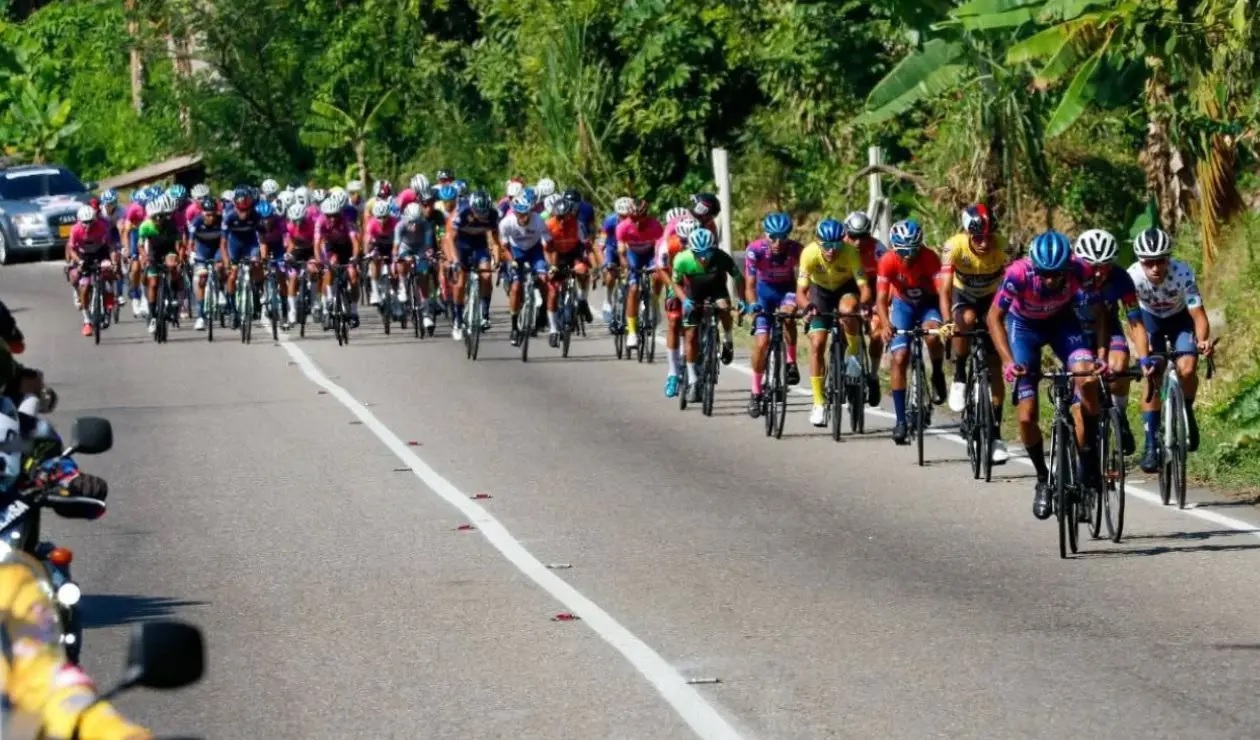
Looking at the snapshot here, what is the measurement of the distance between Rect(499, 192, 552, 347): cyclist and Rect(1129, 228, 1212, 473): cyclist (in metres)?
11.3

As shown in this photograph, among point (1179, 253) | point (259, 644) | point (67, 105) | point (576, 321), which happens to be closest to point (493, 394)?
point (576, 321)

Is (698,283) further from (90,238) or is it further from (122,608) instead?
(90,238)

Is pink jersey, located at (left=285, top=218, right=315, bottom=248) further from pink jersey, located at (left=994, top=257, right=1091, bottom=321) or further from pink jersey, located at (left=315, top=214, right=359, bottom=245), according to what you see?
pink jersey, located at (left=994, top=257, right=1091, bottom=321)

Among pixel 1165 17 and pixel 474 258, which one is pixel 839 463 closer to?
pixel 1165 17

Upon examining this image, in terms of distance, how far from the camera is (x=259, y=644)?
35.7 feet

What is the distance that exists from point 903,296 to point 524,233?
8880mm

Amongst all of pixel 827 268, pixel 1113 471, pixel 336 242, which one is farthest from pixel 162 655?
pixel 336 242

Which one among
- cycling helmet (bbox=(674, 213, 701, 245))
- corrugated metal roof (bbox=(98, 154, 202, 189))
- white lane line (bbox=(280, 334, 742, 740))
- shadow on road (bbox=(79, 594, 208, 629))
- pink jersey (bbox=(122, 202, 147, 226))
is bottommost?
shadow on road (bbox=(79, 594, 208, 629))

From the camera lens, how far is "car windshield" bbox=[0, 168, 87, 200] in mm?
49781

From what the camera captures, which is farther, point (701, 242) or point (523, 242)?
point (523, 242)

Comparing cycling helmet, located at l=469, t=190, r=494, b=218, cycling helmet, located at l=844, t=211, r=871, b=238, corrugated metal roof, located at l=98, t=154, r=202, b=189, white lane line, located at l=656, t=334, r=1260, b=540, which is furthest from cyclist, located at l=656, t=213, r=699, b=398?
corrugated metal roof, located at l=98, t=154, r=202, b=189

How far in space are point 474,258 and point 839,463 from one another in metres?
10.6

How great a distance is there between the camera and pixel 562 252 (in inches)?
1044

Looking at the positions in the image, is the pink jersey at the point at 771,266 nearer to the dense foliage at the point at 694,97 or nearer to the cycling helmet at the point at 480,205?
the dense foliage at the point at 694,97
